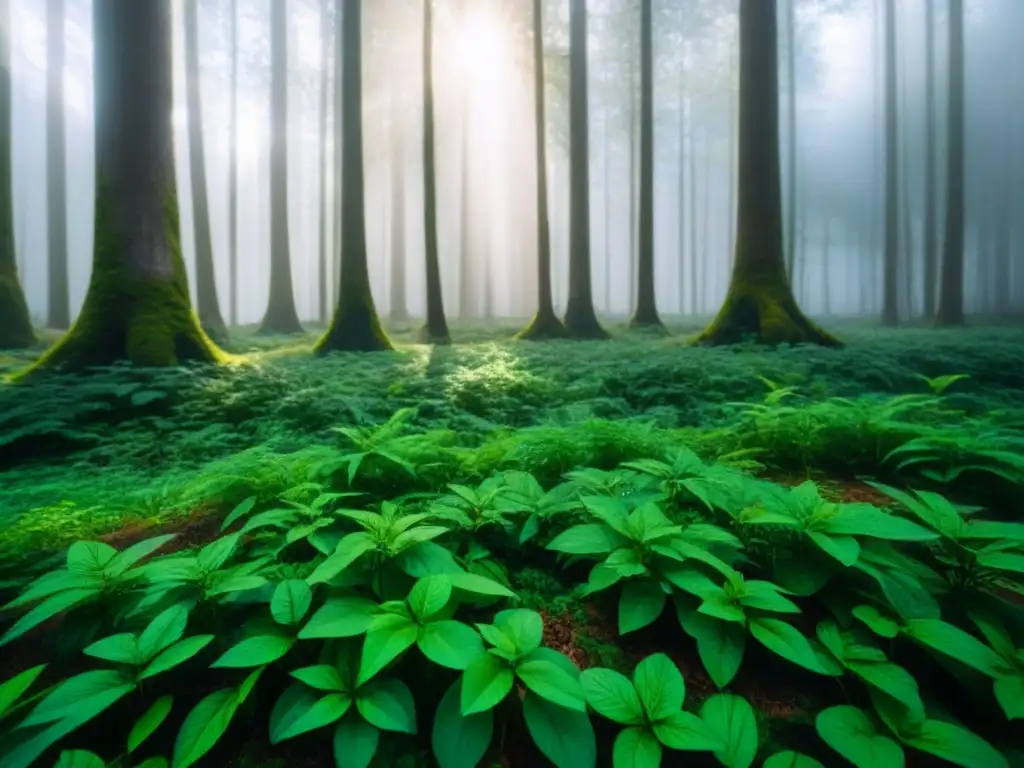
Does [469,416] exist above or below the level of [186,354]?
below

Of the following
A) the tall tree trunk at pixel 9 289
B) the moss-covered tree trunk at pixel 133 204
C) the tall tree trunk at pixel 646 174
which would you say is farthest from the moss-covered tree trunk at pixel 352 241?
the tall tree trunk at pixel 646 174

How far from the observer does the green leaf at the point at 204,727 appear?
61.6 inches

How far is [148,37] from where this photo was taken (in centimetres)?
756

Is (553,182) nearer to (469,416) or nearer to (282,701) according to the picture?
(469,416)

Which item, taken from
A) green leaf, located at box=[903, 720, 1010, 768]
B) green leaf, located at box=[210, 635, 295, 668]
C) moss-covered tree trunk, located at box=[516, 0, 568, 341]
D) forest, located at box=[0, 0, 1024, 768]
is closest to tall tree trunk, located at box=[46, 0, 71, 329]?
forest, located at box=[0, 0, 1024, 768]

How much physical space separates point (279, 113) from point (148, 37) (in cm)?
1380

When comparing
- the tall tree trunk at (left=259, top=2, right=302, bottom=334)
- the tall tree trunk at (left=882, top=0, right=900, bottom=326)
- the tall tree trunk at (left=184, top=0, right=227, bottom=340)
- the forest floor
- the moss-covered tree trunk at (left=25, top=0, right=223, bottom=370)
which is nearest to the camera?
the forest floor

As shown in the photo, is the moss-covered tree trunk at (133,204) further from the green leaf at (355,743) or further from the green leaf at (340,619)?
the green leaf at (355,743)

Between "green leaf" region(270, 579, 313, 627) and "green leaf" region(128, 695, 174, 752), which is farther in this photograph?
"green leaf" region(270, 579, 313, 627)

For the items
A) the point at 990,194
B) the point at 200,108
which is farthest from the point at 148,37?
the point at 990,194

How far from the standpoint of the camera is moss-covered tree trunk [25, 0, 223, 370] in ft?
23.5

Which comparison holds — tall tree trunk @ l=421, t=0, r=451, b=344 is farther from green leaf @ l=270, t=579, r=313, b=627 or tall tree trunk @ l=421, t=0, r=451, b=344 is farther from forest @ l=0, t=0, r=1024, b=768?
green leaf @ l=270, t=579, r=313, b=627

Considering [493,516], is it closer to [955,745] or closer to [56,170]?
[955,745]

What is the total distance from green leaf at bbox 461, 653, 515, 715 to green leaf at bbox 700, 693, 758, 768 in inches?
26.3
